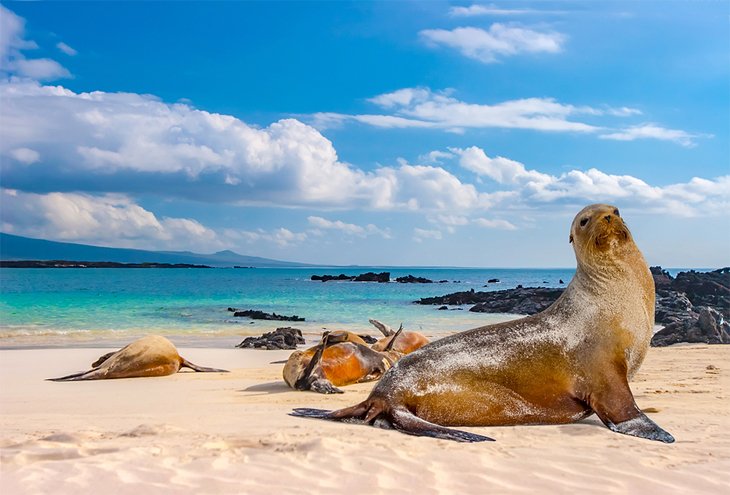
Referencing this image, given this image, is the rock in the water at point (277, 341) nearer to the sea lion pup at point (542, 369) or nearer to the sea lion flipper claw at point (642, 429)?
the sea lion pup at point (542, 369)

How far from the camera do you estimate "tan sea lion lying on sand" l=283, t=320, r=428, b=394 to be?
8.48 meters

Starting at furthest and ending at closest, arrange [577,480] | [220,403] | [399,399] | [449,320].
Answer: [449,320]
[220,403]
[399,399]
[577,480]

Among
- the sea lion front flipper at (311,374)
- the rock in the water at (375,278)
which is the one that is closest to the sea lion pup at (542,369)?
the sea lion front flipper at (311,374)

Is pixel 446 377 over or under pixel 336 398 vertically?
over

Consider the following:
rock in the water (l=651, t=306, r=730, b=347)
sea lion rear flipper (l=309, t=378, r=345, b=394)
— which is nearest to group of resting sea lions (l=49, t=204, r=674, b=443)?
sea lion rear flipper (l=309, t=378, r=345, b=394)

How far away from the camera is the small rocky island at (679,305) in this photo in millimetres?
16141

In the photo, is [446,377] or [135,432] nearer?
[135,432]

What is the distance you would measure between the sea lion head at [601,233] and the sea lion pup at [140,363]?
6.60 m

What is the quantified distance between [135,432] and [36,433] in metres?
0.76

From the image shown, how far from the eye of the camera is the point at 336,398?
780cm

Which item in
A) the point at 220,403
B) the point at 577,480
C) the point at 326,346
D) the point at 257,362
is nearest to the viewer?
the point at 577,480

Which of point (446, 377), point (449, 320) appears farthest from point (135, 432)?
point (449, 320)

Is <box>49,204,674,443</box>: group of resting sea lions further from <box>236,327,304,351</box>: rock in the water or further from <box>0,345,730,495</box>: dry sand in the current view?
<box>236,327,304,351</box>: rock in the water

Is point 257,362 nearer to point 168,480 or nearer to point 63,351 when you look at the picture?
point 63,351
